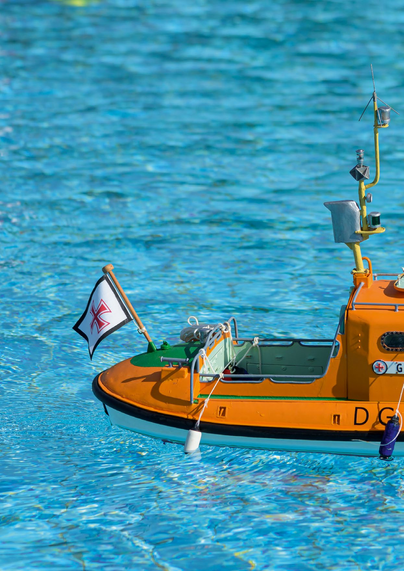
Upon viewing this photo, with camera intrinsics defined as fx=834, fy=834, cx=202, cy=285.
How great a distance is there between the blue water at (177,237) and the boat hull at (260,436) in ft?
0.75

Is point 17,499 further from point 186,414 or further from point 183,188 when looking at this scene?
point 183,188

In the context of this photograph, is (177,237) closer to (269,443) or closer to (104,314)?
(104,314)

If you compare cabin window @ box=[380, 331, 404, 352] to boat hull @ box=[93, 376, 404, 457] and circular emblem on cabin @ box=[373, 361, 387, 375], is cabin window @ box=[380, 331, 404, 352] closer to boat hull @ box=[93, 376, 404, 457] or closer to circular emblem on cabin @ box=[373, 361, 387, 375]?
circular emblem on cabin @ box=[373, 361, 387, 375]

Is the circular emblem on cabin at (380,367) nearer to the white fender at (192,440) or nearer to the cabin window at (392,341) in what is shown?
the cabin window at (392,341)

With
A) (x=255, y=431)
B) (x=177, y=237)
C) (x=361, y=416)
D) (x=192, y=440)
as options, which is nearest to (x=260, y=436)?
(x=255, y=431)

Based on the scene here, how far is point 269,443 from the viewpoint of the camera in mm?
10188

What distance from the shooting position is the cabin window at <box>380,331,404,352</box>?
9891 mm

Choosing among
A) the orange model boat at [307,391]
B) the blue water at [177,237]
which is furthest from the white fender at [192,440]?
the blue water at [177,237]

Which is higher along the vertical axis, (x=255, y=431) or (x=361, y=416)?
(x=361, y=416)

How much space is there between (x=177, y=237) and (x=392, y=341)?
981 cm

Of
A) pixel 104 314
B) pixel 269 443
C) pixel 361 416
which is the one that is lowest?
pixel 269 443

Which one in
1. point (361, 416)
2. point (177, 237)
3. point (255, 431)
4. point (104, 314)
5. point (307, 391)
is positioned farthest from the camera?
point (177, 237)

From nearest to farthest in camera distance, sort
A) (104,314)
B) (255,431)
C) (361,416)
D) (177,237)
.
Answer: (361,416)
(255,431)
(104,314)
(177,237)

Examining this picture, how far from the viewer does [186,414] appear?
33.8ft
